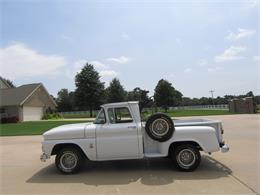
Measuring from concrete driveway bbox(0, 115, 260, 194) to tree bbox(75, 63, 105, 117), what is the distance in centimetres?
4990

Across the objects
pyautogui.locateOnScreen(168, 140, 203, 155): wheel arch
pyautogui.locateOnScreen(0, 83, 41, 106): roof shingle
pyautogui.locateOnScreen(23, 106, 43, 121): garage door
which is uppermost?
pyautogui.locateOnScreen(0, 83, 41, 106): roof shingle

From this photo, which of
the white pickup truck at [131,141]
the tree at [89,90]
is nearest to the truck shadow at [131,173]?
the white pickup truck at [131,141]

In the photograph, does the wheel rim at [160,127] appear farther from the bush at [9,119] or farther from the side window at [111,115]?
the bush at [9,119]

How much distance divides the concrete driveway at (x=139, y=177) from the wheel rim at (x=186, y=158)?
11.1 inches

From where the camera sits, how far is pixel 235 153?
34.0 ft

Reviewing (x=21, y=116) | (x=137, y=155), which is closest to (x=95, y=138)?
(x=137, y=155)

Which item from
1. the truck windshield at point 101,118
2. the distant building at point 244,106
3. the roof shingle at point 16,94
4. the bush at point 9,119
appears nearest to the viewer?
the truck windshield at point 101,118

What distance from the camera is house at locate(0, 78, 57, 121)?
145 ft

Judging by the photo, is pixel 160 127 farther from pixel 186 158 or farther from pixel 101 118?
pixel 101 118

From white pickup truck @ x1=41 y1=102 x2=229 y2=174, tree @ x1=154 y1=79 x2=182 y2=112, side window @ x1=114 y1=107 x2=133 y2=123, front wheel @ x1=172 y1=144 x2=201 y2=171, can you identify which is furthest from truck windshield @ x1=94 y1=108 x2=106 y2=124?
tree @ x1=154 y1=79 x2=182 y2=112

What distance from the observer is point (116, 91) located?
6700 cm

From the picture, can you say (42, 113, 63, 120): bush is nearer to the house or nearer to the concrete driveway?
the house

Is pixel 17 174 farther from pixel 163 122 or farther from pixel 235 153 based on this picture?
pixel 235 153

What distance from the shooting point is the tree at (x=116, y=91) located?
66.1 m
